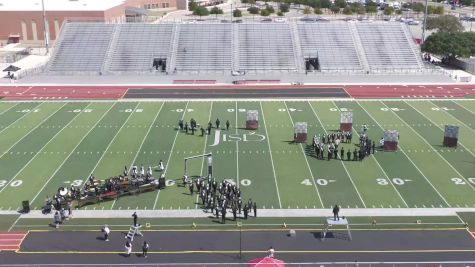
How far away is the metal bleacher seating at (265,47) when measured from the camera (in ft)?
202

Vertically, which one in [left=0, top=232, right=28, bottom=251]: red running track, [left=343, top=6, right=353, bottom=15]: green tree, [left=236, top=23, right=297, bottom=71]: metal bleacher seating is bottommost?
[left=0, top=232, right=28, bottom=251]: red running track

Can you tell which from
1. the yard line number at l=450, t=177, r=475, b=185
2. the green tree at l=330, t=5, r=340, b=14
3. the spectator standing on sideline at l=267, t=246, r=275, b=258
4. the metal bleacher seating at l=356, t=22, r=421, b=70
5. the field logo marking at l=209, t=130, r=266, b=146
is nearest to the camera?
the spectator standing on sideline at l=267, t=246, r=275, b=258

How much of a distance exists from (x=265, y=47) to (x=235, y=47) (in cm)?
340

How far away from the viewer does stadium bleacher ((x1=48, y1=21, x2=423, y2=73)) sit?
2403 inches

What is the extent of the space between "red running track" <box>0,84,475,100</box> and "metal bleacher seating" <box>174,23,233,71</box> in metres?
8.18

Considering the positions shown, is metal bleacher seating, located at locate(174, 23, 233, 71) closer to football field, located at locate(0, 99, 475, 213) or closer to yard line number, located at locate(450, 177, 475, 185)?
football field, located at locate(0, 99, 475, 213)

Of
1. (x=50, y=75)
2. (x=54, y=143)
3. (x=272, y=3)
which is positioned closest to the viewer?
(x=54, y=143)

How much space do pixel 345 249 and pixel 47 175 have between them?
16042mm

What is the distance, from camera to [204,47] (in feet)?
212

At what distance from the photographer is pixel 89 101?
46625 millimetres

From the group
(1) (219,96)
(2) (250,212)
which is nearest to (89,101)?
(1) (219,96)

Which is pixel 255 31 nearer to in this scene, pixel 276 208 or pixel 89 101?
pixel 89 101

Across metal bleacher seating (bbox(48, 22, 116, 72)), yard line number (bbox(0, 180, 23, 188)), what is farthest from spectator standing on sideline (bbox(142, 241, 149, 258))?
metal bleacher seating (bbox(48, 22, 116, 72))

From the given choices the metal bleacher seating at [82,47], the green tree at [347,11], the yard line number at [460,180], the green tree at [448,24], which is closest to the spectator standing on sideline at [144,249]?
the yard line number at [460,180]
